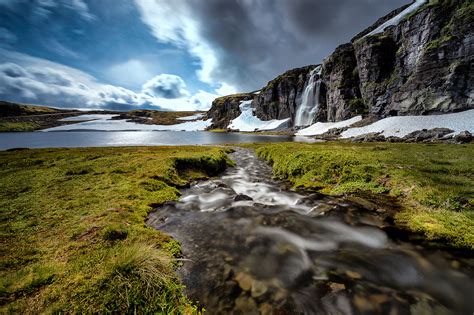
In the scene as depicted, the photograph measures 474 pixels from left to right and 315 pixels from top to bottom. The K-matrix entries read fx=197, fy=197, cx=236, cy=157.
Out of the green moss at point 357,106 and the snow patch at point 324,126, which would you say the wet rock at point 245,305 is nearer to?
the snow patch at point 324,126

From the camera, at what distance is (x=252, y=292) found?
20.5 ft

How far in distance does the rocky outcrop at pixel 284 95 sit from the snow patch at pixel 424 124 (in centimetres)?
9383

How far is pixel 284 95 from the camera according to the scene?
161125 mm

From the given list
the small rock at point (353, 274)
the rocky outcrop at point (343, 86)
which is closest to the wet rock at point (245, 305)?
the small rock at point (353, 274)

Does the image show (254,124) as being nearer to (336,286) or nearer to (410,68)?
(410,68)

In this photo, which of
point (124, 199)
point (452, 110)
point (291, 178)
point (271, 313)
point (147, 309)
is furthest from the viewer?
point (452, 110)

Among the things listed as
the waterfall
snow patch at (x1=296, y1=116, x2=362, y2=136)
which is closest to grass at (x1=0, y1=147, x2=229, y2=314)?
snow patch at (x1=296, y1=116, x2=362, y2=136)

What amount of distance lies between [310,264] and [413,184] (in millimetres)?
9571

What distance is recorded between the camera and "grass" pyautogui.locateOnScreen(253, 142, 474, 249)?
28.4 ft

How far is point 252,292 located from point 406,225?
8.14 meters

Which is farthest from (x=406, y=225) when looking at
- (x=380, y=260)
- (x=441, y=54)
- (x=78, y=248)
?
(x=441, y=54)

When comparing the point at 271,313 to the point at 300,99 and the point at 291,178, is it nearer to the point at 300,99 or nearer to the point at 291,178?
the point at 291,178

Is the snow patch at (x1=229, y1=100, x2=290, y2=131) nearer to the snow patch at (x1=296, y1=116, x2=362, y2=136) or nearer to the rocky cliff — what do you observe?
the rocky cliff

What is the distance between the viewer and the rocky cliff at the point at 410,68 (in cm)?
5772
